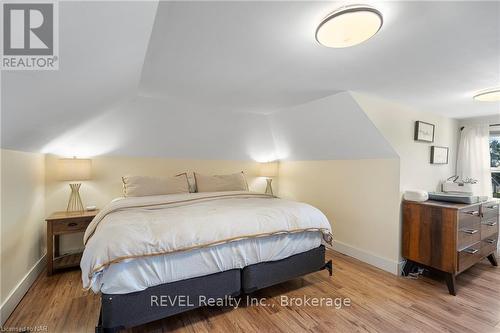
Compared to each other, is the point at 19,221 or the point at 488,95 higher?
the point at 488,95

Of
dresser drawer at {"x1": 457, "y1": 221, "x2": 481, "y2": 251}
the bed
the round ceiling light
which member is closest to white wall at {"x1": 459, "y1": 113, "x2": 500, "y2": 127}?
the round ceiling light

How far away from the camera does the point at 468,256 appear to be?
7.56 feet

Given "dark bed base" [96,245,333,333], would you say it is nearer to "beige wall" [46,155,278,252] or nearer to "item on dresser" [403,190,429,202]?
"item on dresser" [403,190,429,202]

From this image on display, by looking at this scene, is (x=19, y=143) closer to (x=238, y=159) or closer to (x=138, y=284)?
(x=138, y=284)

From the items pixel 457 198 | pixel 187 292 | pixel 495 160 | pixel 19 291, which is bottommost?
pixel 19 291

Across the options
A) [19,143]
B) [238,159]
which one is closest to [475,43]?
[238,159]

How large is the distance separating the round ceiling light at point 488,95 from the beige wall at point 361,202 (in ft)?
3.24

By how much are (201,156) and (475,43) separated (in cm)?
317

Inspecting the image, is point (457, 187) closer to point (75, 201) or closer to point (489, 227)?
point (489, 227)

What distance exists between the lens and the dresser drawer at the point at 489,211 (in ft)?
8.21

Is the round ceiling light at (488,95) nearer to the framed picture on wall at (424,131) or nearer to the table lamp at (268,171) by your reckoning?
the framed picture on wall at (424,131)

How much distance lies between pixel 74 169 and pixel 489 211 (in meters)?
4.82

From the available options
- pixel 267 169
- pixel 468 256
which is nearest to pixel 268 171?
pixel 267 169

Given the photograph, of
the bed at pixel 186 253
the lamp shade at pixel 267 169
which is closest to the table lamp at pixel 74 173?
the bed at pixel 186 253
